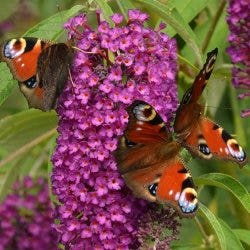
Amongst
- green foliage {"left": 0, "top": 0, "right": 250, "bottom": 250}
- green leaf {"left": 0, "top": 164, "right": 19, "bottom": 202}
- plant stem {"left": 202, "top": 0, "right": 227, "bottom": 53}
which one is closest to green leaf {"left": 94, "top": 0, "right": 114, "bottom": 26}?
green foliage {"left": 0, "top": 0, "right": 250, "bottom": 250}

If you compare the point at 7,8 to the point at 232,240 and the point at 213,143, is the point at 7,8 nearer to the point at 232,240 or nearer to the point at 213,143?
the point at 213,143

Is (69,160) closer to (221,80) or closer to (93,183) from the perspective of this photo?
(93,183)

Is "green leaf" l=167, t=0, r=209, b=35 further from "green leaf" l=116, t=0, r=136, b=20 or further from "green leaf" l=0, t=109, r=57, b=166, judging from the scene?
"green leaf" l=0, t=109, r=57, b=166

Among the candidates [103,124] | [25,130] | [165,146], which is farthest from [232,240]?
[25,130]

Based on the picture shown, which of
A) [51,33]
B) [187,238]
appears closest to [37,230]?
[187,238]

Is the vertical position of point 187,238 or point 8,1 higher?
point 8,1

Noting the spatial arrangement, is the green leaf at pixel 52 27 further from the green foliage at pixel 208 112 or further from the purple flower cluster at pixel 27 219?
the purple flower cluster at pixel 27 219

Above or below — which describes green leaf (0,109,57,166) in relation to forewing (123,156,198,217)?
below
